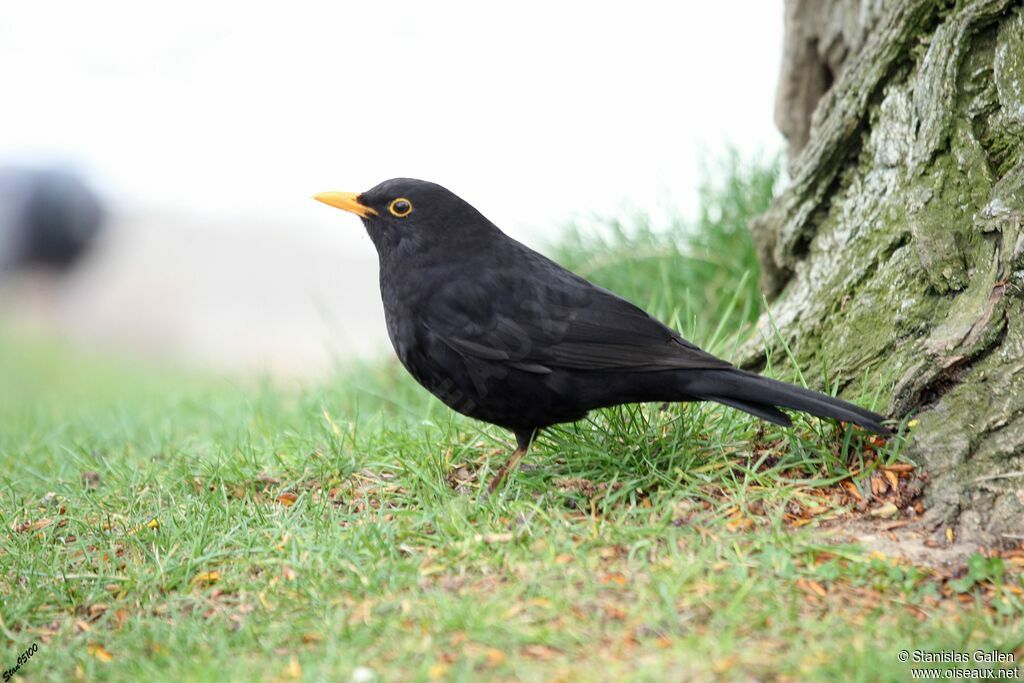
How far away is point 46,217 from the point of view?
43.1ft

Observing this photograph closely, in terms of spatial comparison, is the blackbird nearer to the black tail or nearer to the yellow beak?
the black tail

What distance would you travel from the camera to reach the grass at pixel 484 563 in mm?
2729

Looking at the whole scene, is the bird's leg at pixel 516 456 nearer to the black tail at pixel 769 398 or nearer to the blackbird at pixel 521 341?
the blackbird at pixel 521 341

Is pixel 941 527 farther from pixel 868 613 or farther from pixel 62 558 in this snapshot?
pixel 62 558

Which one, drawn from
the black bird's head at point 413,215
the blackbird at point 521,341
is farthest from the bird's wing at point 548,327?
the black bird's head at point 413,215

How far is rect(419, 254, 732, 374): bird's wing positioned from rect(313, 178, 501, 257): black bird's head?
0.28m

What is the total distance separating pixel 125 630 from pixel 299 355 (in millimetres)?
7927

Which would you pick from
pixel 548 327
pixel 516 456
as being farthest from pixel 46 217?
pixel 548 327

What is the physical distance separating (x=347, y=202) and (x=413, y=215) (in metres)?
0.31

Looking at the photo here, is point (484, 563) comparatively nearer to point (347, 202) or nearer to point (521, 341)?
point (521, 341)

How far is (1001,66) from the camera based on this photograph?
375 cm

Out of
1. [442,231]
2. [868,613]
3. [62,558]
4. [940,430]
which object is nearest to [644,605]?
[868,613]

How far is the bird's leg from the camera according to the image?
3.76 metres

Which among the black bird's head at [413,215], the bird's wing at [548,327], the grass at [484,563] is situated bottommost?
the grass at [484,563]
